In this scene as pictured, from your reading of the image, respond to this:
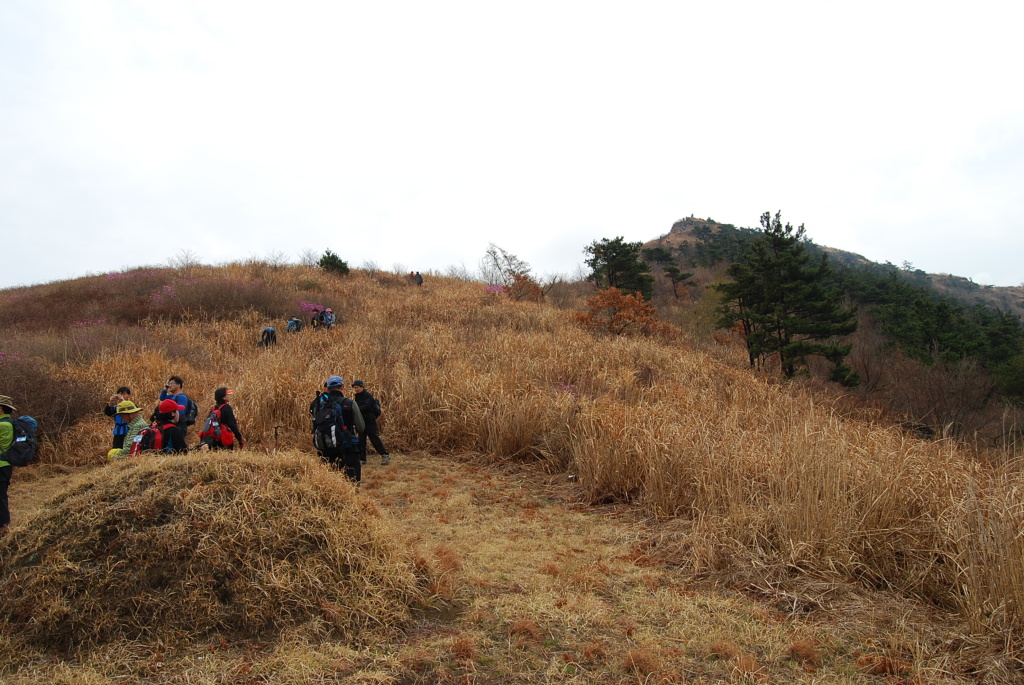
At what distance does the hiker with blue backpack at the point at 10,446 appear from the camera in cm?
480

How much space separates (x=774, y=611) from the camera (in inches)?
155

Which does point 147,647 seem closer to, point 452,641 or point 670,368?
point 452,641

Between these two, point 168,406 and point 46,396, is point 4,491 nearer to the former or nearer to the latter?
point 168,406

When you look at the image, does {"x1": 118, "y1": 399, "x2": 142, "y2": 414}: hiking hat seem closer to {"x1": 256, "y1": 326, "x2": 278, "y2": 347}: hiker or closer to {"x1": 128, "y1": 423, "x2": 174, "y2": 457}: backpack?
{"x1": 128, "y1": 423, "x2": 174, "y2": 457}: backpack

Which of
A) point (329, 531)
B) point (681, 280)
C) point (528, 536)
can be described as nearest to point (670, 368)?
point (528, 536)

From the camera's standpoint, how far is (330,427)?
6.48 metres

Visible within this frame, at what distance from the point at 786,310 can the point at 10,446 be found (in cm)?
2454

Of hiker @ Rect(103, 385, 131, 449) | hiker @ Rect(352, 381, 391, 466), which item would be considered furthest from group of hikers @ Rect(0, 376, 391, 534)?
hiker @ Rect(352, 381, 391, 466)

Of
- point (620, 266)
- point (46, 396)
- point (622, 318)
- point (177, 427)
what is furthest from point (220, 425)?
point (620, 266)

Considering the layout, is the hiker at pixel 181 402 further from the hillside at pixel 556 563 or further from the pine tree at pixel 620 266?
the pine tree at pixel 620 266

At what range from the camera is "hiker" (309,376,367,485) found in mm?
6488

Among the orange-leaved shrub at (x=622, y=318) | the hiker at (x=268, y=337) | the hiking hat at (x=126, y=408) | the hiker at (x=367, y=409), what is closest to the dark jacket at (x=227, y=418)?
the hiking hat at (x=126, y=408)

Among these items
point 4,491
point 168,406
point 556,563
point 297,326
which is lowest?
point 556,563

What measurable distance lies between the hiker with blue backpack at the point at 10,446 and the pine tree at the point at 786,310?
21954 millimetres
